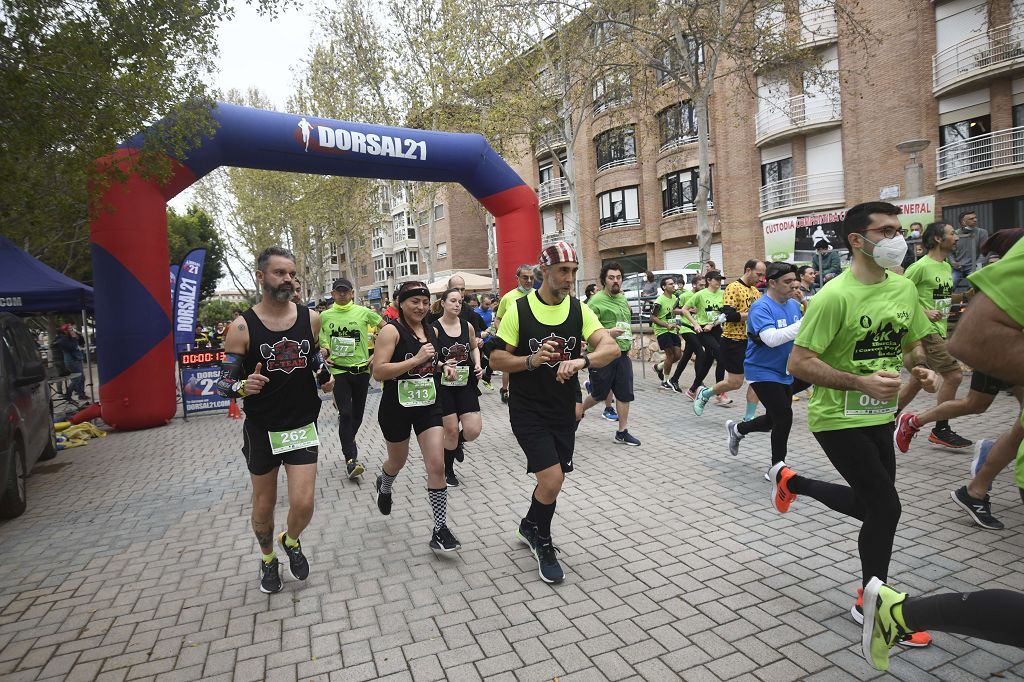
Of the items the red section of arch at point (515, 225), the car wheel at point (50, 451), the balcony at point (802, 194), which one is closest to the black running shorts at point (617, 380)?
the red section of arch at point (515, 225)

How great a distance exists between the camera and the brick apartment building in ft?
67.5

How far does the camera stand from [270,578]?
12.8 feet

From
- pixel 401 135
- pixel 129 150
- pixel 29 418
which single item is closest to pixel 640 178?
pixel 401 135

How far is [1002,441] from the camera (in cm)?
405

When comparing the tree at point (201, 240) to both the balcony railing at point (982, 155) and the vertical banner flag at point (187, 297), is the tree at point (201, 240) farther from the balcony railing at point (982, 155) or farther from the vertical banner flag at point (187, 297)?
the balcony railing at point (982, 155)

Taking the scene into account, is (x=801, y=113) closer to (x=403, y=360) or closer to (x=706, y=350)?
(x=706, y=350)

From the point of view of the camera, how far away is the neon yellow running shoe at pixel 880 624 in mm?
2398

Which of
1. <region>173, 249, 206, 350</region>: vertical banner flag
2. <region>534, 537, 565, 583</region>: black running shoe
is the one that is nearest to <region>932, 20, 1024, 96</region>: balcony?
<region>173, 249, 206, 350</region>: vertical banner flag

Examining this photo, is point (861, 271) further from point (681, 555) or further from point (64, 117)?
point (64, 117)

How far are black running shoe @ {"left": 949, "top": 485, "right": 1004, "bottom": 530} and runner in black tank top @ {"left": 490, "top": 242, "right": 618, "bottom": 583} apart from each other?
2.83 m

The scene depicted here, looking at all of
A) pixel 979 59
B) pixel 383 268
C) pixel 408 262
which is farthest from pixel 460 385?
pixel 383 268

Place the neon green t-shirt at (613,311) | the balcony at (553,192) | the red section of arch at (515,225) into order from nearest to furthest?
the neon green t-shirt at (613,311)
the red section of arch at (515,225)
the balcony at (553,192)

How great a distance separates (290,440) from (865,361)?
3.30m

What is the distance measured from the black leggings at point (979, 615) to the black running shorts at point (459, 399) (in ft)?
12.4
